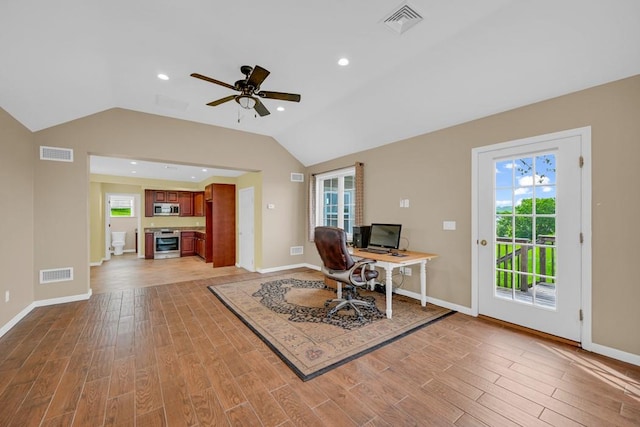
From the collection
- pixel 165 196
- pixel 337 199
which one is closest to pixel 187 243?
pixel 165 196

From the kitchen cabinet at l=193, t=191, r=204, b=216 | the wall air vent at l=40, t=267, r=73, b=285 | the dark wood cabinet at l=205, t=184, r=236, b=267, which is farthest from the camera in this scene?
the kitchen cabinet at l=193, t=191, r=204, b=216

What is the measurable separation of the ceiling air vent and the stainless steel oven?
8518 mm

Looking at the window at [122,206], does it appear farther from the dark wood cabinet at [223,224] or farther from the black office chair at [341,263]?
the black office chair at [341,263]

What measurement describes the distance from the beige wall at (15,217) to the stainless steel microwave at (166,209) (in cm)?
524

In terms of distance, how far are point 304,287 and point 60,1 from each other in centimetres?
423

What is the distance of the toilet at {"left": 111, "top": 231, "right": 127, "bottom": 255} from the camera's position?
888 cm

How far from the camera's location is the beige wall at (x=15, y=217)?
9.35ft

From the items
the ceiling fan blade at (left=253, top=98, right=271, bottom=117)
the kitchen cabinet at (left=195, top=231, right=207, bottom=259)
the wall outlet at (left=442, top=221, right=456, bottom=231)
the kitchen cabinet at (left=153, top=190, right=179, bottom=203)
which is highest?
the ceiling fan blade at (left=253, top=98, right=271, bottom=117)

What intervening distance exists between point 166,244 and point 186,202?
1.68 m

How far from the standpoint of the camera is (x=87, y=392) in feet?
6.20

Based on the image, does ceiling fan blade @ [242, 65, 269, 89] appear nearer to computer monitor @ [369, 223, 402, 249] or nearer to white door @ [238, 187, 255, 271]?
computer monitor @ [369, 223, 402, 249]

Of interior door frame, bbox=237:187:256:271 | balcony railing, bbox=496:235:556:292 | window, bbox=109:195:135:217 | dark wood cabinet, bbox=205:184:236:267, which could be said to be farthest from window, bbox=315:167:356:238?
window, bbox=109:195:135:217

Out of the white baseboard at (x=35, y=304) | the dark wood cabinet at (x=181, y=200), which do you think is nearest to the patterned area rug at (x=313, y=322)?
the white baseboard at (x=35, y=304)

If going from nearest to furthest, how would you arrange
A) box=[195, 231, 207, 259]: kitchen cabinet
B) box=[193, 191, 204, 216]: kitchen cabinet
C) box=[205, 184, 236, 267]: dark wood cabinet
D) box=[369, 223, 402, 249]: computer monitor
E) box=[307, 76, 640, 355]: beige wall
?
1. box=[307, 76, 640, 355]: beige wall
2. box=[369, 223, 402, 249]: computer monitor
3. box=[205, 184, 236, 267]: dark wood cabinet
4. box=[195, 231, 207, 259]: kitchen cabinet
5. box=[193, 191, 204, 216]: kitchen cabinet
